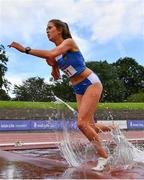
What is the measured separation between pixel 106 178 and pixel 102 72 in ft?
259

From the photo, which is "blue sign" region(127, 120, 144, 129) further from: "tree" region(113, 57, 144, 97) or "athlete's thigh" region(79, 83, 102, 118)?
"tree" region(113, 57, 144, 97)

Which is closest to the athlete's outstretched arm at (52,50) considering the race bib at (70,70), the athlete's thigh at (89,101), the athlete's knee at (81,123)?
the race bib at (70,70)

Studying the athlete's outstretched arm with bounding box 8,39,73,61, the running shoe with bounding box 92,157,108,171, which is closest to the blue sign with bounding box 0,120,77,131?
the running shoe with bounding box 92,157,108,171

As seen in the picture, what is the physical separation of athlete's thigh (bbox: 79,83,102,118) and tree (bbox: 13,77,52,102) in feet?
240

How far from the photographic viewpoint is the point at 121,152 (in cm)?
708

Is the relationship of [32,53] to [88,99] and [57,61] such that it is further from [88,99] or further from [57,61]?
[88,99]

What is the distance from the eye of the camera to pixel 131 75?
88.6 metres

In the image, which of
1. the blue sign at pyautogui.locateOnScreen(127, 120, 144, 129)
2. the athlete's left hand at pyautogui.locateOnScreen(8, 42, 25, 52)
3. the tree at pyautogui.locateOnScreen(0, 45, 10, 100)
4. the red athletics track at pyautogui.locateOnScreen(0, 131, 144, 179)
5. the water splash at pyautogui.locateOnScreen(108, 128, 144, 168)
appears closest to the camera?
the red athletics track at pyautogui.locateOnScreen(0, 131, 144, 179)

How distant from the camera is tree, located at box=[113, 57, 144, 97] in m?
88.3

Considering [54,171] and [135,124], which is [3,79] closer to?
[135,124]

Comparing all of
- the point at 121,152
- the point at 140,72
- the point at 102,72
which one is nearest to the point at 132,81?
the point at 140,72

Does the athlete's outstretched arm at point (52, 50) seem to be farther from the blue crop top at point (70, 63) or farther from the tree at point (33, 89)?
the tree at point (33, 89)

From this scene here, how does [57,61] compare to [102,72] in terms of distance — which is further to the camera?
[102,72]

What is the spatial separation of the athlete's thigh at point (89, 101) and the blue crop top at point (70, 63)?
295 mm
